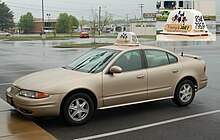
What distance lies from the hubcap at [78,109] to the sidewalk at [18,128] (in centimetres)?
63

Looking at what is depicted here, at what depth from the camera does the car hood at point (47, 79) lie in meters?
5.96

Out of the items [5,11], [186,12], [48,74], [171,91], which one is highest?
[5,11]

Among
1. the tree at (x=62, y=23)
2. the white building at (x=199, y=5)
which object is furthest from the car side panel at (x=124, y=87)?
the tree at (x=62, y=23)

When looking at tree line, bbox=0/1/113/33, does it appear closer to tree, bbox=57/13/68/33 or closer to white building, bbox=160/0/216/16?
tree, bbox=57/13/68/33

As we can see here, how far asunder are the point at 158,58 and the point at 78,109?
2.23m

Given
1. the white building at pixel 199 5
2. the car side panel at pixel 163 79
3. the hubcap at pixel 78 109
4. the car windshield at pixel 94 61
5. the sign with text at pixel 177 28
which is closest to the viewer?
the hubcap at pixel 78 109

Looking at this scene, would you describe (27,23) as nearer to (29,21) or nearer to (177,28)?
(29,21)

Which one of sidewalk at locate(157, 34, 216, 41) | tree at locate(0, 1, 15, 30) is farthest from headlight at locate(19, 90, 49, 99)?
tree at locate(0, 1, 15, 30)

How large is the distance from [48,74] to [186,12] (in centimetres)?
564

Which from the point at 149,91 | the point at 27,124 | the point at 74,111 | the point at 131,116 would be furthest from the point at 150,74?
the point at 27,124

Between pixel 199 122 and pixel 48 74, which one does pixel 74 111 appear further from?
pixel 199 122

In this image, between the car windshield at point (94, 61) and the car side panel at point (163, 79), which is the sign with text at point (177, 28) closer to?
the car side panel at point (163, 79)

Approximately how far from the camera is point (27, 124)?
608 centimetres

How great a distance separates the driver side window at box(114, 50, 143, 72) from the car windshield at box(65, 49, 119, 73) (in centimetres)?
19
